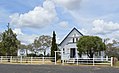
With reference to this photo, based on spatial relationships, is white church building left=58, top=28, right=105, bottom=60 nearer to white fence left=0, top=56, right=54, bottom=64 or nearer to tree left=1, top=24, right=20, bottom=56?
white fence left=0, top=56, right=54, bottom=64

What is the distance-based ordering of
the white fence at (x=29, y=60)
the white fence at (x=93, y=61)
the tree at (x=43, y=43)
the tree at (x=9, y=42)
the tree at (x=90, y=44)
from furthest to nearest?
the tree at (x=43, y=43) → the tree at (x=9, y=42) → the white fence at (x=29, y=60) → the tree at (x=90, y=44) → the white fence at (x=93, y=61)

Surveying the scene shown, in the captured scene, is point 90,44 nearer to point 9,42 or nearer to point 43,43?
point 9,42

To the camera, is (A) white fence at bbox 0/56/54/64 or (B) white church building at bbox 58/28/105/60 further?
(B) white church building at bbox 58/28/105/60

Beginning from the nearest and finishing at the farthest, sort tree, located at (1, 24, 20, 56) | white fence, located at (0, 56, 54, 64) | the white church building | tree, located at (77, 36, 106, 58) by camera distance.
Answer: tree, located at (77, 36, 106, 58) → white fence, located at (0, 56, 54, 64) → the white church building → tree, located at (1, 24, 20, 56)

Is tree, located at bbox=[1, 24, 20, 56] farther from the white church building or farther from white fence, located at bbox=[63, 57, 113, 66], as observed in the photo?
white fence, located at bbox=[63, 57, 113, 66]

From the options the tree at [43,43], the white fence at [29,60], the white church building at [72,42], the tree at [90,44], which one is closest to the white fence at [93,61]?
the tree at [90,44]

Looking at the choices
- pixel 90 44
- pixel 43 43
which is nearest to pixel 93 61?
pixel 90 44

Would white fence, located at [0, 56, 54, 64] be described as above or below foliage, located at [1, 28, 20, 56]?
below

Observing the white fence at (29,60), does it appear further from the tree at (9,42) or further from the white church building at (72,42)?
the white church building at (72,42)

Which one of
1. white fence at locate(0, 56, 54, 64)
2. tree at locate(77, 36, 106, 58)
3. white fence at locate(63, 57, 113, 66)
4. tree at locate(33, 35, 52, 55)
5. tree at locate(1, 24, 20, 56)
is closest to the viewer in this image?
white fence at locate(63, 57, 113, 66)

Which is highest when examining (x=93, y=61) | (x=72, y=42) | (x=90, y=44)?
(x=72, y=42)

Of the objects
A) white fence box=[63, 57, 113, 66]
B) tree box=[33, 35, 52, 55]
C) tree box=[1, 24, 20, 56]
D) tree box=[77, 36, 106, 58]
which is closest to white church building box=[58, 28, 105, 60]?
white fence box=[63, 57, 113, 66]

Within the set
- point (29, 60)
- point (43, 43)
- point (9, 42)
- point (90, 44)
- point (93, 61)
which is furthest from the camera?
point (43, 43)

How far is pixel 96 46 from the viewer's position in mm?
38844
